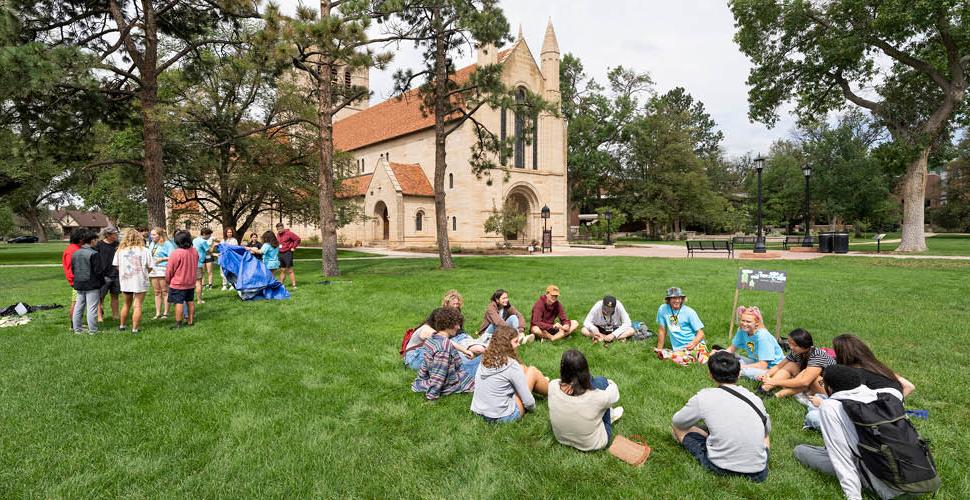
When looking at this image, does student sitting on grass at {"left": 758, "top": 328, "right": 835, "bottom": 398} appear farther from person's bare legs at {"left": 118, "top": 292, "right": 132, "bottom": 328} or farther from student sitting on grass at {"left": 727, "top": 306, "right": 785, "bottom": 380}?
person's bare legs at {"left": 118, "top": 292, "right": 132, "bottom": 328}

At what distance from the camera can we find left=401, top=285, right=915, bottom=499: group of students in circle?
336 cm

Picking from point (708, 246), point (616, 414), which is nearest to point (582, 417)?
point (616, 414)

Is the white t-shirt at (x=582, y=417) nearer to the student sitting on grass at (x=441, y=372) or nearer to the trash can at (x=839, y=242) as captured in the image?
the student sitting on grass at (x=441, y=372)

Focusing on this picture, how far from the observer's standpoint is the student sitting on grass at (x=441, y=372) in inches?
195

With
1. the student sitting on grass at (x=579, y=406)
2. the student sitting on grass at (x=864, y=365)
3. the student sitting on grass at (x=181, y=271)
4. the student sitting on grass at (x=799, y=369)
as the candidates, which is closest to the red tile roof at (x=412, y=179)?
the student sitting on grass at (x=181, y=271)

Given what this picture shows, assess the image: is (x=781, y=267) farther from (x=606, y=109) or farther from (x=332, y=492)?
(x=606, y=109)

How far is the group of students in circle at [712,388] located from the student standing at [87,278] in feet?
17.9

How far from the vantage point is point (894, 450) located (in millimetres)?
2984

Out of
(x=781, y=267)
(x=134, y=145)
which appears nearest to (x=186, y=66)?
(x=134, y=145)

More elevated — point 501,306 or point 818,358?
point 501,306

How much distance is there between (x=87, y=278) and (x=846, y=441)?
390 inches

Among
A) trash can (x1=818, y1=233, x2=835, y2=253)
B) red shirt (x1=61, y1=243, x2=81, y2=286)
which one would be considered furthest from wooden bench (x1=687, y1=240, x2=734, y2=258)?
red shirt (x1=61, y1=243, x2=81, y2=286)

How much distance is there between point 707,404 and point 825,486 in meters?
0.93

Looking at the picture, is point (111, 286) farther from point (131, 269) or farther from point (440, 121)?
point (440, 121)
